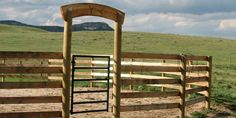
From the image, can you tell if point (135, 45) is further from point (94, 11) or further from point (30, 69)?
point (30, 69)

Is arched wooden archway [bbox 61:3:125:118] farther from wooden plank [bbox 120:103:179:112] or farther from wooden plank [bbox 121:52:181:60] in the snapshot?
wooden plank [bbox 121:52:181:60]

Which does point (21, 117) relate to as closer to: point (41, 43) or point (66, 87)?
point (66, 87)

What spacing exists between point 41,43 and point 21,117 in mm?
59953

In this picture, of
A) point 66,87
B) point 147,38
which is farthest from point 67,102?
point 147,38

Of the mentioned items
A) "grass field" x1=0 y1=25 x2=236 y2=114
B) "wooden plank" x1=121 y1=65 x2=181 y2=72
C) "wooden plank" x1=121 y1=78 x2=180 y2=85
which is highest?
"grass field" x1=0 y1=25 x2=236 y2=114

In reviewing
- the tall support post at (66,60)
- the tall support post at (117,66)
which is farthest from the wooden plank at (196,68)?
the tall support post at (66,60)

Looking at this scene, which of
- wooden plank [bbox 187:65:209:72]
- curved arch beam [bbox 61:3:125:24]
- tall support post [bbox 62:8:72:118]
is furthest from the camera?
wooden plank [bbox 187:65:209:72]

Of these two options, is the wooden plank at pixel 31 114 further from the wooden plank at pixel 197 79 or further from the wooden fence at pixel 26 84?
the wooden plank at pixel 197 79

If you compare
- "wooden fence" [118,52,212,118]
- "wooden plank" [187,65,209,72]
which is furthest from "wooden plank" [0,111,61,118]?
"wooden plank" [187,65,209,72]

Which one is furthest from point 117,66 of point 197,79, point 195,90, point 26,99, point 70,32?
point 197,79

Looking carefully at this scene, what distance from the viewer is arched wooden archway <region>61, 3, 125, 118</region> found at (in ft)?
35.2

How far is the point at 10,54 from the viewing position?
10234mm

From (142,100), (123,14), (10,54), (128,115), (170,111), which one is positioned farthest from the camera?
(142,100)

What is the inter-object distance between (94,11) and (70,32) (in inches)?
42.1
